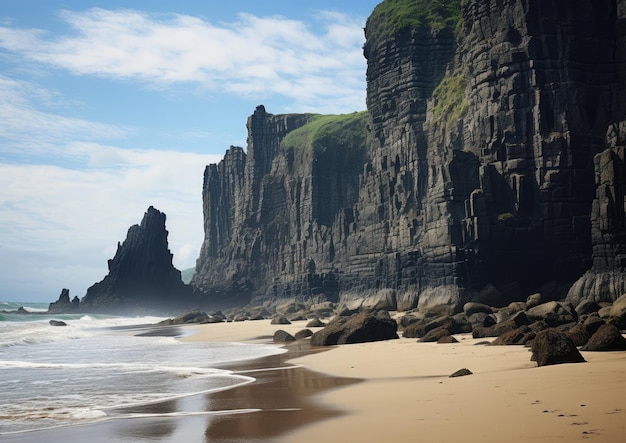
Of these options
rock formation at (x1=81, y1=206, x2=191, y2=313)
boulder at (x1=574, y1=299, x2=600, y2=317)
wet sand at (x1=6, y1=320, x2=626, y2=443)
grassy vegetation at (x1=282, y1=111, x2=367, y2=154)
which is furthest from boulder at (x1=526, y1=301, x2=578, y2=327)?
rock formation at (x1=81, y1=206, x2=191, y2=313)

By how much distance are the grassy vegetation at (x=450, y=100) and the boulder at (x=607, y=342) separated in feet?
188

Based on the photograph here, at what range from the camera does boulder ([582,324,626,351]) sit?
1789cm

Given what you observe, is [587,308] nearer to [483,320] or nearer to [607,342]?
[483,320]

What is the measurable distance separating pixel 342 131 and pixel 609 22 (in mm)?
90295

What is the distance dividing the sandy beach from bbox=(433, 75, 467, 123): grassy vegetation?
5939 centimetres

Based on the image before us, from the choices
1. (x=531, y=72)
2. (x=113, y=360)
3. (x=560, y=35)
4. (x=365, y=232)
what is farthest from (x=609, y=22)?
(x=113, y=360)

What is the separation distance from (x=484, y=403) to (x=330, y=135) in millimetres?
133783

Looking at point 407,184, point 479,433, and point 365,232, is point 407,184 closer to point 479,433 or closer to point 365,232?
point 365,232

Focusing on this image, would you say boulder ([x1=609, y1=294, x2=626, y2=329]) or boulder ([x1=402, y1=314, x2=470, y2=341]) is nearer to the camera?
boulder ([x1=609, y1=294, x2=626, y2=329])

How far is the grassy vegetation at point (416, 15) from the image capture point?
9038 centimetres

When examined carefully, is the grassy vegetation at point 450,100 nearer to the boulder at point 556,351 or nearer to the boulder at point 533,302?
the boulder at point 533,302

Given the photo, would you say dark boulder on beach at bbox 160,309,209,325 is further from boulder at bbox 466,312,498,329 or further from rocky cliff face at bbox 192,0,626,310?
boulder at bbox 466,312,498,329

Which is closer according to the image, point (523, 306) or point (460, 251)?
point (523, 306)

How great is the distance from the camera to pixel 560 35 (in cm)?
5653
